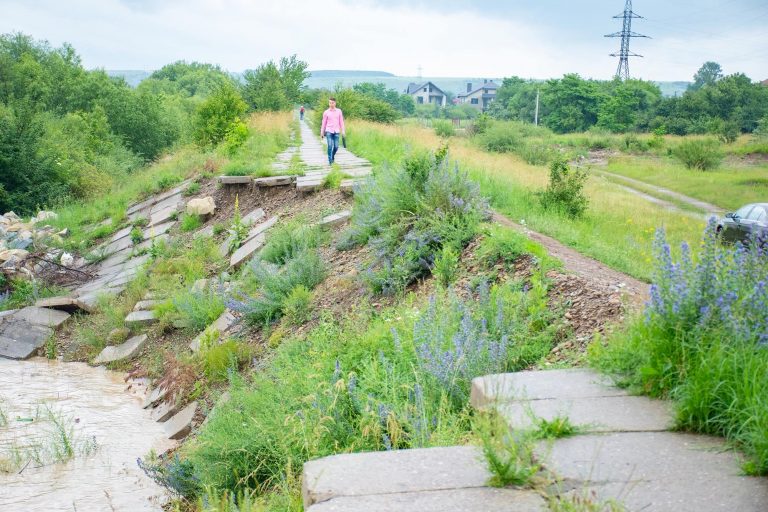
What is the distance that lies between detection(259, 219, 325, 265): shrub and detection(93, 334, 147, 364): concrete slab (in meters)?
2.12

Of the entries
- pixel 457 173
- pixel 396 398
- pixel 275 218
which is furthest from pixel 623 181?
pixel 396 398

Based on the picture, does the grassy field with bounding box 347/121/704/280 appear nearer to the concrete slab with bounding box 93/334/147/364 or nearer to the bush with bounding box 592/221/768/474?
the bush with bounding box 592/221/768/474

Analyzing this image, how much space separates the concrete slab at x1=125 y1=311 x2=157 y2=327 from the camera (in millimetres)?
10117

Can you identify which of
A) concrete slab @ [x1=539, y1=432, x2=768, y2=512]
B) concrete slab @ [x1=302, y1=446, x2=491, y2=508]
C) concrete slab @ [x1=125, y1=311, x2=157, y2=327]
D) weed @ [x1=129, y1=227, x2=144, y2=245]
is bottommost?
concrete slab @ [x1=125, y1=311, x2=157, y2=327]

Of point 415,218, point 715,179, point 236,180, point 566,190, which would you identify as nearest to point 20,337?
point 236,180

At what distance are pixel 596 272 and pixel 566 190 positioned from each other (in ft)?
18.8

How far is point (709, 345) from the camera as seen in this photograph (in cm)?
326

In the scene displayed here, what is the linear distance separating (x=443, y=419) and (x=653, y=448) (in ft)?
3.86

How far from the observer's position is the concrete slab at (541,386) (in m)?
3.45

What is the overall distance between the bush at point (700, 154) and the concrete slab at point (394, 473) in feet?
92.3

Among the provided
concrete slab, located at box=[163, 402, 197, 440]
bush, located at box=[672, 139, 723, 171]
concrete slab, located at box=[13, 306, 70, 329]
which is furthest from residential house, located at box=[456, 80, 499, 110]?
concrete slab, located at box=[163, 402, 197, 440]

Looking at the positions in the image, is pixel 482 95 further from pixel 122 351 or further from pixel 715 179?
pixel 122 351

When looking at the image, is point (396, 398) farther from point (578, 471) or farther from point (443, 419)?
point (578, 471)

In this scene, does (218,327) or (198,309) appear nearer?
(218,327)
